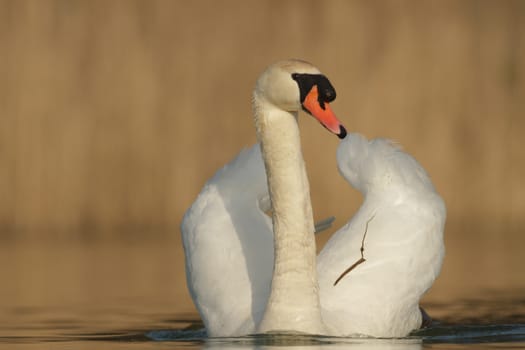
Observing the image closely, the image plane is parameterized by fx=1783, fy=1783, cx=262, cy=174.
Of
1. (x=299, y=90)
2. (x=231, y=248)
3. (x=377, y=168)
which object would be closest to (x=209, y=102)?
(x=377, y=168)

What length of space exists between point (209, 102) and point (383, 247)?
9.70m

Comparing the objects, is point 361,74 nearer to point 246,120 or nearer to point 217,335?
point 246,120

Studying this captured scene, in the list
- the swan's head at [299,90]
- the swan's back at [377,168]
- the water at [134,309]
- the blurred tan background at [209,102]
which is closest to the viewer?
the swan's head at [299,90]

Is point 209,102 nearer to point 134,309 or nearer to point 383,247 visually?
point 134,309

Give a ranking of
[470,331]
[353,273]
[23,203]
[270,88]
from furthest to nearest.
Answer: [23,203] → [470,331] → [353,273] → [270,88]

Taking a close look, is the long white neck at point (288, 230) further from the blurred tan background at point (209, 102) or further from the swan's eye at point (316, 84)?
the blurred tan background at point (209, 102)

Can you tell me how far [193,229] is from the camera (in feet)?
26.5

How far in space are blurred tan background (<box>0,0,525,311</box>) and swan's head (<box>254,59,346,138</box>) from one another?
794 cm

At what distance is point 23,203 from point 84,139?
1.07 meters

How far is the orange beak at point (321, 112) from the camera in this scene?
676 cm

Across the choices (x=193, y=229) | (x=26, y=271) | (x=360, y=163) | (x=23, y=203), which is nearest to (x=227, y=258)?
(x=193, y=229)

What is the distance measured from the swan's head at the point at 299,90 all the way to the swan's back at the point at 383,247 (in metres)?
0.88

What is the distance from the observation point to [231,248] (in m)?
7.89

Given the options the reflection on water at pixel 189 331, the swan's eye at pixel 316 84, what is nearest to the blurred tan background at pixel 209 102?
the reflection on water at pixel 189 331
